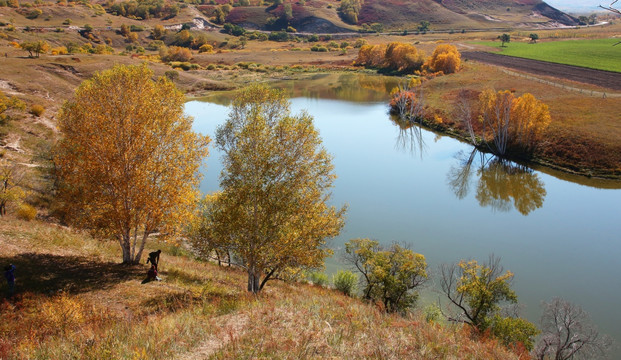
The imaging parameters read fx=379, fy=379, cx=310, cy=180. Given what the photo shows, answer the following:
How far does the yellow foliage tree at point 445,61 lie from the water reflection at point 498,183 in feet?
169

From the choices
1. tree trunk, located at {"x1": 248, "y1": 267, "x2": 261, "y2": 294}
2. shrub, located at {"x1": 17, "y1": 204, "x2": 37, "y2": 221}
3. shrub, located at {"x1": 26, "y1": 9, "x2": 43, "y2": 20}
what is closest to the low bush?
tree trunk, located at {"x1": 248, "y1": 267, "x2": 261, "y2": 294}

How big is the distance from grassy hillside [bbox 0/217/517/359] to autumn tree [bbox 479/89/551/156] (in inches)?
1695

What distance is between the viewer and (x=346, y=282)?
24.2 meters

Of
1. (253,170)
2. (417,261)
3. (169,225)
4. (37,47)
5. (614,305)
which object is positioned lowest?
(614,305)

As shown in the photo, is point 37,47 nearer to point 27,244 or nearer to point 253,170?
point 27,244

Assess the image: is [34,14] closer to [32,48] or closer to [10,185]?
[32,48]

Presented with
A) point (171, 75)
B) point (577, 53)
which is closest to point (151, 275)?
point (171, 75)

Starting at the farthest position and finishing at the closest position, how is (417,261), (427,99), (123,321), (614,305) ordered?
1. (427,99)
2. (614,305)
3. (417,261)
4. (123,321)

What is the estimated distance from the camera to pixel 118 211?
55.6 ft

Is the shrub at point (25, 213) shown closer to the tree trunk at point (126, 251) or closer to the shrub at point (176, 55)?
the tree trunk at point (126, 251)

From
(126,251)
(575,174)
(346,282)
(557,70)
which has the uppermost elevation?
(557,70)

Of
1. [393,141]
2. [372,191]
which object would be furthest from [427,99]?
[372,191]

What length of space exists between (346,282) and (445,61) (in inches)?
3519

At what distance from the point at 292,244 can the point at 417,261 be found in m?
8.92
